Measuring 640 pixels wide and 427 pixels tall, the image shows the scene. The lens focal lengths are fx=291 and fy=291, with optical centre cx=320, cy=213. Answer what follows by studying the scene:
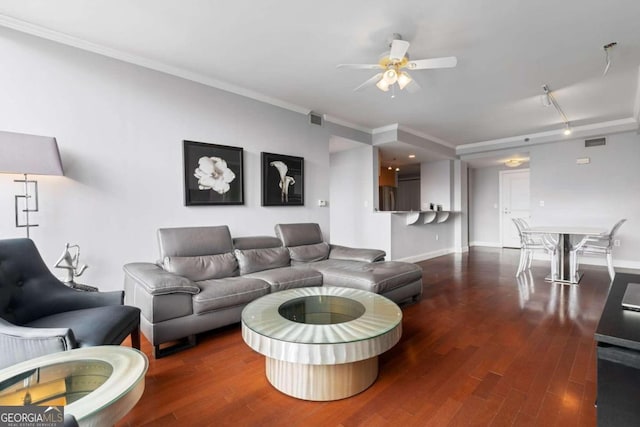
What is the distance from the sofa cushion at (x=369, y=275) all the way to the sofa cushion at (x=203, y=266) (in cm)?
93

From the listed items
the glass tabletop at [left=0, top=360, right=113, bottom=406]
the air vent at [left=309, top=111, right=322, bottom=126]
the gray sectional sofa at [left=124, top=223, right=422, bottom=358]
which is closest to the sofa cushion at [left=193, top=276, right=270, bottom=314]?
the gray sectional sofa at [left=124, top=223, right=422, bottom=358]

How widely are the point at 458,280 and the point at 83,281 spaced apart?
460 centimetres

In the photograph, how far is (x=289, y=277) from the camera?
2916mm

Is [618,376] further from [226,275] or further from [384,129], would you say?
[384,129]

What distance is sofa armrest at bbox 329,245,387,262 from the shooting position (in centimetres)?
360

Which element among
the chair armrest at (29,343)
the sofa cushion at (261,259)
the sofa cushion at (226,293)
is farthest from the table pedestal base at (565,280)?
the chair armrest at (29,343)

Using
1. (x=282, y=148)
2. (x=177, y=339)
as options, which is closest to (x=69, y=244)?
(x=177, y=339)

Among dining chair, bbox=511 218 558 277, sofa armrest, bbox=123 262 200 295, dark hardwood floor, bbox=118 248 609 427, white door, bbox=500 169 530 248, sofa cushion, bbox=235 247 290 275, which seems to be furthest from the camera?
white door, bbox=500 169 530 248

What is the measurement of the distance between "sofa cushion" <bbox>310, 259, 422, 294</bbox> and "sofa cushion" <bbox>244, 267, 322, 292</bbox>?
0.44ft

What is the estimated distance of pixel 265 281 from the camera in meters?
2.79

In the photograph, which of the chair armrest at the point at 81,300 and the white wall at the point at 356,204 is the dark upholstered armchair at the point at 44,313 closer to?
the chair armrest at the point at 81,300

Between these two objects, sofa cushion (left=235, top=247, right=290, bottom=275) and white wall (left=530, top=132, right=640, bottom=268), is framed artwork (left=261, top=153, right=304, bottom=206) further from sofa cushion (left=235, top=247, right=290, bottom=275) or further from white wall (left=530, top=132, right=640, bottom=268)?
white wall (left=530, top=132, right=640, bottom=268)

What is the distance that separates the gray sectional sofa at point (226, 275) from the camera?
2230 mm

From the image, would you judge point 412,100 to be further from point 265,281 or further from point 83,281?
point 83,281
